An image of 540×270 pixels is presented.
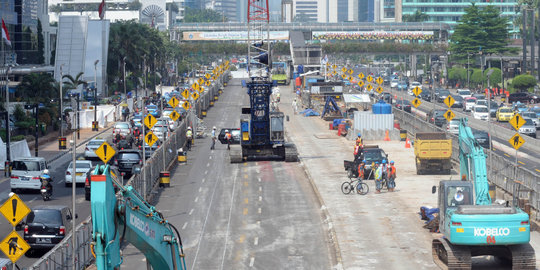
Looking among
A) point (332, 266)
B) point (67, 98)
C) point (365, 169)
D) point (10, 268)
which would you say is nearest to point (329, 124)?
point (67, 98)

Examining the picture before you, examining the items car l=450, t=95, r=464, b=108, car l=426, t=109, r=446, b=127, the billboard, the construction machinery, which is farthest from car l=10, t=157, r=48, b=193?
the billboard

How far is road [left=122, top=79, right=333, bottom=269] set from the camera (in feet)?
105

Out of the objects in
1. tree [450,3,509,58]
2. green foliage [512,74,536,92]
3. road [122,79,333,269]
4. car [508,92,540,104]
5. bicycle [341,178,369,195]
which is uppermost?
tree [450,3,509,58]

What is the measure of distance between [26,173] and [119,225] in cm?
3124

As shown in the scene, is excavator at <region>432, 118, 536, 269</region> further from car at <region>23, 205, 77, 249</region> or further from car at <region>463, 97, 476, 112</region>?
car at <region>463, 97, 476, 112</region>

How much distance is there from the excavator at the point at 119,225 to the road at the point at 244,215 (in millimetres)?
12524

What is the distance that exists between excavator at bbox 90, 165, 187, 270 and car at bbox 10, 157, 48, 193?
28.9 m

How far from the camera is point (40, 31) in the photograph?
131 metres

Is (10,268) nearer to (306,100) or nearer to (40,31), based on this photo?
(306,100)

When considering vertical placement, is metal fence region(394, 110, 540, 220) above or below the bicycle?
above

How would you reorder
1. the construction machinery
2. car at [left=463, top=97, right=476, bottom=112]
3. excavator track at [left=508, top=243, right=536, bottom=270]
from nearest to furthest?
1. excavator track at [left=508, top=243, right=536, bottom=270]
2. the construction machinery
3. car at [left=463, top=97, right=476, bottom=112]

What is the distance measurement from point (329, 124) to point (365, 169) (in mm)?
35904

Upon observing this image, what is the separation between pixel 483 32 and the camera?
6196 inches

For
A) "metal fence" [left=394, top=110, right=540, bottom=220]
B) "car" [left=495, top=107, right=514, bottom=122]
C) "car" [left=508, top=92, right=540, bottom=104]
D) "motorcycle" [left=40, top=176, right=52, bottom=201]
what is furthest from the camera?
"car" [left=508, top=92, right=540, bottom=104]
